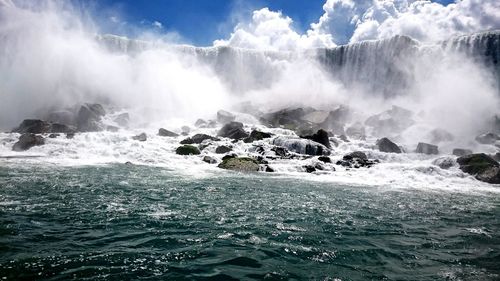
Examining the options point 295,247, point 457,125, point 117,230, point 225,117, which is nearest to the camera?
point 295,247

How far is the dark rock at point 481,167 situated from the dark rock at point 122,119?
38917mm

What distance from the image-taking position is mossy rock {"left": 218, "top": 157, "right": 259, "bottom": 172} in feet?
85.9

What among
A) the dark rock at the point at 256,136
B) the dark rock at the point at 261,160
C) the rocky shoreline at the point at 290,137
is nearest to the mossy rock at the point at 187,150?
the rocky shoreline at the point at 290,137

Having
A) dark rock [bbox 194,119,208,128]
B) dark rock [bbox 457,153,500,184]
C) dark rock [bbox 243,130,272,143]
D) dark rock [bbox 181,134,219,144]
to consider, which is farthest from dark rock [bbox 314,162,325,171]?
dark rock [bbox 194,119,208,128]

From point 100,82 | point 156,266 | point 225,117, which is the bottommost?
point 156,266

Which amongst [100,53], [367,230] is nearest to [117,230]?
[367,230]

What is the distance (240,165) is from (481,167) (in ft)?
54.4

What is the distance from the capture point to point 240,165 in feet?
86.9

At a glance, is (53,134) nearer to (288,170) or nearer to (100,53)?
(288,170)

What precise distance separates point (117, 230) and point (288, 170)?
62.8ft

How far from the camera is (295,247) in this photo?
805 cm

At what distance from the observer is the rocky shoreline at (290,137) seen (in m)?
27.4

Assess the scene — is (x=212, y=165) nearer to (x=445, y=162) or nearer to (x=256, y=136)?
(x=256, y=136)

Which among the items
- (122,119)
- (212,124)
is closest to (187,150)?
(212,124)
